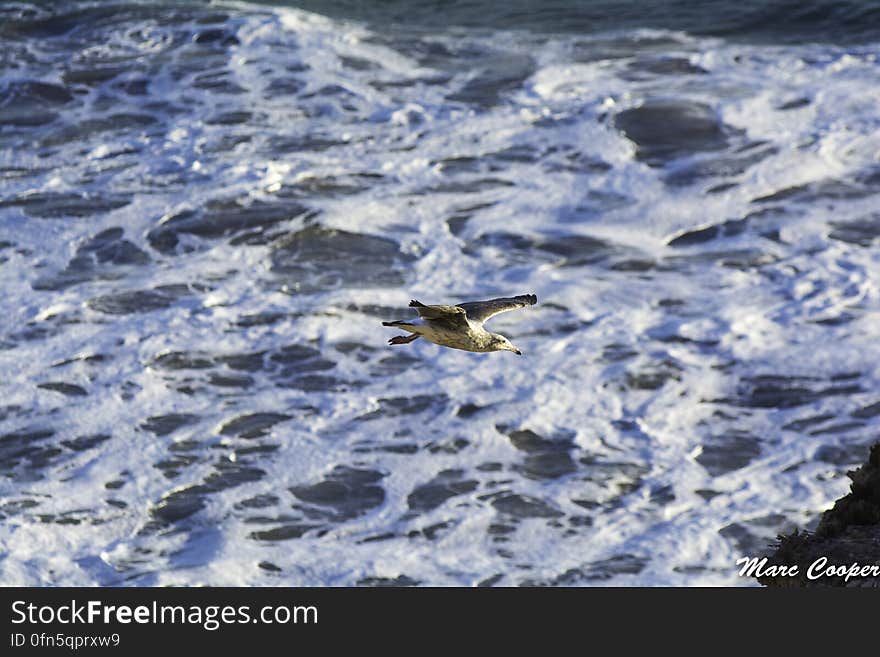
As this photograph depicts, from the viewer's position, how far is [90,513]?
12.0 meters

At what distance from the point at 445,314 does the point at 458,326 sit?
11.0 inches

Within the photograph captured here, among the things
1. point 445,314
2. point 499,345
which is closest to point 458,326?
point 445,314

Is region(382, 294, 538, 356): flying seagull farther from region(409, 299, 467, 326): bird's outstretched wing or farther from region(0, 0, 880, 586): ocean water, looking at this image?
region(0, 0, 880, 586): ocean water

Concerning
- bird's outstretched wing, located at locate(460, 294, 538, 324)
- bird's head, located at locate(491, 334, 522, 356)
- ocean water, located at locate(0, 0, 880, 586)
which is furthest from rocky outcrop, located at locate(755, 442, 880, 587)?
ocean water, located at locate(0, 0, 880, 586)

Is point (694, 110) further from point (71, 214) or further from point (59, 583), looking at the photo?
point (59, 583)

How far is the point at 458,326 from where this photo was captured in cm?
795

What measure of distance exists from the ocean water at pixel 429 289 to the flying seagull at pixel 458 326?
3032mm

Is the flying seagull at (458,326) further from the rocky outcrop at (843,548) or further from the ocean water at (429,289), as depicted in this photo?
the ocean water at (429,289)

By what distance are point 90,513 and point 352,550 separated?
6.60ft

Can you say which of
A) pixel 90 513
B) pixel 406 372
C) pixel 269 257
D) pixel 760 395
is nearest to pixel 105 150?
pixel 269 257

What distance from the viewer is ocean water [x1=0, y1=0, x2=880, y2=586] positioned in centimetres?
1187

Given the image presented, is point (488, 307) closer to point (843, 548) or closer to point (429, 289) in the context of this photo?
point (843, 548)

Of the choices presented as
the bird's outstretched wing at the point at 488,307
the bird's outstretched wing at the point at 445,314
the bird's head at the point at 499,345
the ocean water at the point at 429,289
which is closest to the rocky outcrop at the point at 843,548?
the bird's head at the point at 499,345

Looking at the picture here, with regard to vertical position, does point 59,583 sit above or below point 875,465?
below
